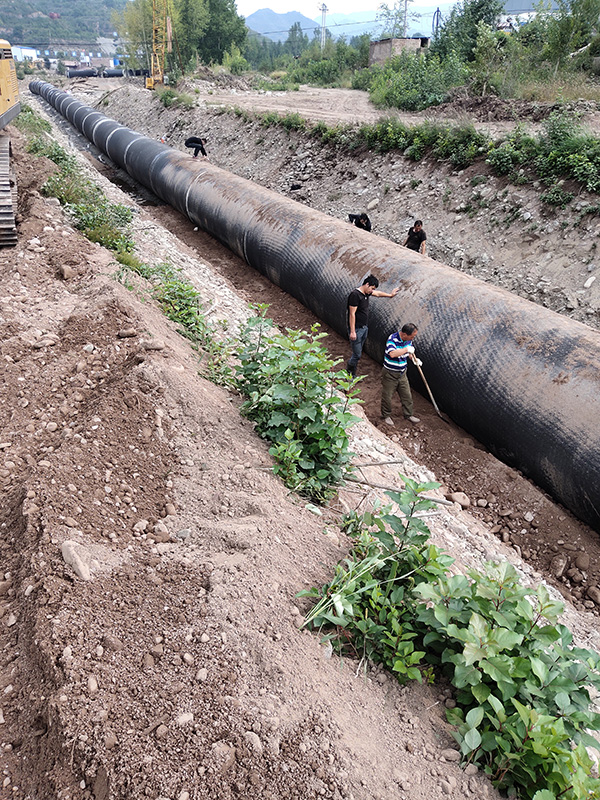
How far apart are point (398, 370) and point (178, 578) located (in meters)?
3.29

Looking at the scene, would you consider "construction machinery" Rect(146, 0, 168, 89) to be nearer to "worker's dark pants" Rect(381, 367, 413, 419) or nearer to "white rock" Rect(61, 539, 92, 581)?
"worker's dark pants" Rect(381, 367, 413, 419)

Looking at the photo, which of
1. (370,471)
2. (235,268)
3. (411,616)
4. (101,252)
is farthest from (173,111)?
(411,616)

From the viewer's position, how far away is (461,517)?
439 cm

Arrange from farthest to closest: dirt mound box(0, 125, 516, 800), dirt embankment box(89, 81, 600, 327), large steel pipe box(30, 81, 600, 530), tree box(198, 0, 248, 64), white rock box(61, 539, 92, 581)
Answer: tree box(198, 0, 248, 64) < dirt embankment box(89, 81, 600, 327) < large steel pipe box(30, 81, 600, 530) < white rock box(61, 539, 92, 581) < dirt mound box(0, 125, 516, 800)

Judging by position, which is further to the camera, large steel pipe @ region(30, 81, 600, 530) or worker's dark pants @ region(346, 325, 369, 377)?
worker's dark pants @ region(346, 325, 369, 377)

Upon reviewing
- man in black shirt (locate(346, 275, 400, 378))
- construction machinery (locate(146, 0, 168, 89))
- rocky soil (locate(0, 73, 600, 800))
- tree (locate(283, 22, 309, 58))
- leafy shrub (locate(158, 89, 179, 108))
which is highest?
tree (locate(283, 22, 309, 58))

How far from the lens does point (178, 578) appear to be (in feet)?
8.38

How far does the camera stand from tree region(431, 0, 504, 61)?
17.0 m

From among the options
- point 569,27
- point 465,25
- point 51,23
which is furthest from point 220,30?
point 51,23

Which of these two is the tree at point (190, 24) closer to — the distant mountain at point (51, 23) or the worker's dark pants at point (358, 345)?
the worker's dark pants at point (358, 345)

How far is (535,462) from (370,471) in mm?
1440

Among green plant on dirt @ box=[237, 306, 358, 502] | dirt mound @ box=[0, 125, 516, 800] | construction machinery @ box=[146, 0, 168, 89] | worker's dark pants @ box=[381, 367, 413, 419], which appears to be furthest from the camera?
construction machinery @ box=[146, 0, 168, 89]

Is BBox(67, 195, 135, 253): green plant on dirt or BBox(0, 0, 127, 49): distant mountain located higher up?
BBox(0, 0, 127, 49): distant mountain

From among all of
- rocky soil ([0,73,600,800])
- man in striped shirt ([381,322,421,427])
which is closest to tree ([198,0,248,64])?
man in striped shirt ([381,322,421,427])
